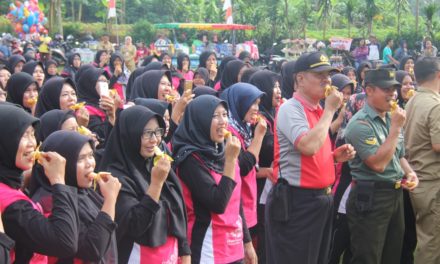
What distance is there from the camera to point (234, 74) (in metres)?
7.99

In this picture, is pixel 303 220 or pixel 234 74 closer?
pixel 303 220

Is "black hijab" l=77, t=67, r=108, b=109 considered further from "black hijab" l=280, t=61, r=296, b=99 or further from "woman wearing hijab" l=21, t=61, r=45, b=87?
"black hijab" l=280, t=61, r=296, b=99

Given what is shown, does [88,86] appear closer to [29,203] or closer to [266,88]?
[266,88]

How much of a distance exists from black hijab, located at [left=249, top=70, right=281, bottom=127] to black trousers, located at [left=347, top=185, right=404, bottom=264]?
1.13m

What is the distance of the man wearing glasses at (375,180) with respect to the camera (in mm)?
4723

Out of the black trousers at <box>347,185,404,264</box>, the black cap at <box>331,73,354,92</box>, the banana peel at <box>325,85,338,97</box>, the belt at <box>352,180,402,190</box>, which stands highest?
the banana peel at <box>325,85,338,97</box>

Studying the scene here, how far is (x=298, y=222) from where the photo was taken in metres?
4.34

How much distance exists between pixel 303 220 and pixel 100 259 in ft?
5.40

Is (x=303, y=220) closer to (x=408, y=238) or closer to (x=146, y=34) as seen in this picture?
(x=408, y=238)

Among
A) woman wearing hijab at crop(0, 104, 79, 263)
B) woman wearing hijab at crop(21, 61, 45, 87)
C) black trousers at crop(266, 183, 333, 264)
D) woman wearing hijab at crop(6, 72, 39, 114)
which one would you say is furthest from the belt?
woman wearing hijab at crop(21, 61, 45, 87)

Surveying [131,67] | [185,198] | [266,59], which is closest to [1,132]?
[185,198]

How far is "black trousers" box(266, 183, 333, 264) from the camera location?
4312 mm

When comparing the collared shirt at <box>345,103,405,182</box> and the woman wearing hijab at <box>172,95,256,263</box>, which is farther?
the collared shirt at <box>345,103,405,182</box>

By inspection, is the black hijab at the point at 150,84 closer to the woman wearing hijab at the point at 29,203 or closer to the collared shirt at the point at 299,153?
the collared shirt at the point at 299,153
